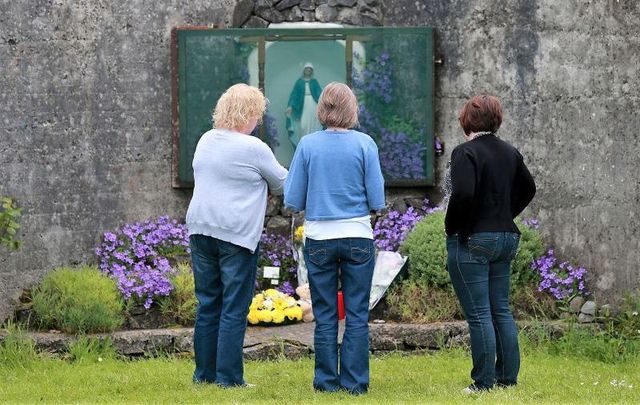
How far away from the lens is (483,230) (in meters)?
6.11

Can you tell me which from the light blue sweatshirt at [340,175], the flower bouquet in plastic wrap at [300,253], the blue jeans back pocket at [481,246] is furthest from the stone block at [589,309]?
the light blue sweatshirt at [340,175]

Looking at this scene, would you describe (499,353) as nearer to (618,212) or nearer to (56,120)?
(618,212)

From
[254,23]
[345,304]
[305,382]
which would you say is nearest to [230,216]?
[345,304]

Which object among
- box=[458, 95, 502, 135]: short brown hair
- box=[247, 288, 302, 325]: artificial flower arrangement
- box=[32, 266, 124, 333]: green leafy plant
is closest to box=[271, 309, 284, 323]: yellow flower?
box=[247, 288, 302, 325]: artificial flower arrangement

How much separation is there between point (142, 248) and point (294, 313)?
4.49 feet

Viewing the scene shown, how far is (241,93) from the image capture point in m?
6.44

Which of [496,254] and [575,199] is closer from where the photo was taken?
[496,254]

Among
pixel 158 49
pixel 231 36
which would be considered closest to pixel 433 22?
pixel 231 36

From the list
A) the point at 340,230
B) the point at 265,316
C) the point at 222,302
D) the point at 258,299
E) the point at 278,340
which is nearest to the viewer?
the point at 340,230

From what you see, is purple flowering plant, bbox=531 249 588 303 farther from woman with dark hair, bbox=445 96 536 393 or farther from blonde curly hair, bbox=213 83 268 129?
blonde curly hair, bbox=213 83 268 129

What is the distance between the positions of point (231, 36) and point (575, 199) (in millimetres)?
2863

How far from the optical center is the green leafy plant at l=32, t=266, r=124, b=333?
8211 mm

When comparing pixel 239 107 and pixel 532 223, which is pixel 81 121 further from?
pixel 532 223

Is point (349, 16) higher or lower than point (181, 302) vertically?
higher
